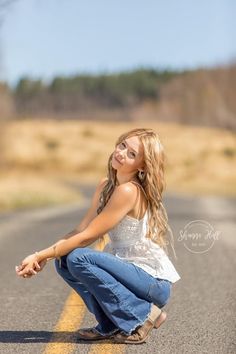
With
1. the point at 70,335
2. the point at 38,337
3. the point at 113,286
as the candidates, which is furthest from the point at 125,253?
the point at 38,337

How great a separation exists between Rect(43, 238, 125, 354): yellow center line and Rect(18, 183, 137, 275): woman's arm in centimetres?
51

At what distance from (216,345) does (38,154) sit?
73.3 metres

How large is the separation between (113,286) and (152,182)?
0.64 metres

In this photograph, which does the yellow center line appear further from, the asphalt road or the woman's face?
the woman's face

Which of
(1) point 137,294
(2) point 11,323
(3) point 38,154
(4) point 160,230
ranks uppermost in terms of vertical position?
(4) point 160,230

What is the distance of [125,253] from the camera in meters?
4.94

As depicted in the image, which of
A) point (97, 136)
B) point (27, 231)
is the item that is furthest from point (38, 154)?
point (27, 231)

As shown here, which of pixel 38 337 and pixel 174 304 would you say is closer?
pixel 38 337

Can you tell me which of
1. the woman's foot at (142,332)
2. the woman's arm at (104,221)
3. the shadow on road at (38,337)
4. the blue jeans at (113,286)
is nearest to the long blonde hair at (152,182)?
the woman's arm at (104,221)

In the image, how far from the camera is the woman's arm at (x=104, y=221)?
4.73m

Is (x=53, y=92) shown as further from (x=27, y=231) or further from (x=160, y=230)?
(x=160, y=230)

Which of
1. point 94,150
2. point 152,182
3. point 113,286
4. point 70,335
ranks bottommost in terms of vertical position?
point 94,150

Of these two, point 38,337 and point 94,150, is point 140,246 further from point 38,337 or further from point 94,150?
point 94,150

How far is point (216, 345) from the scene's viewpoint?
4.79 m
